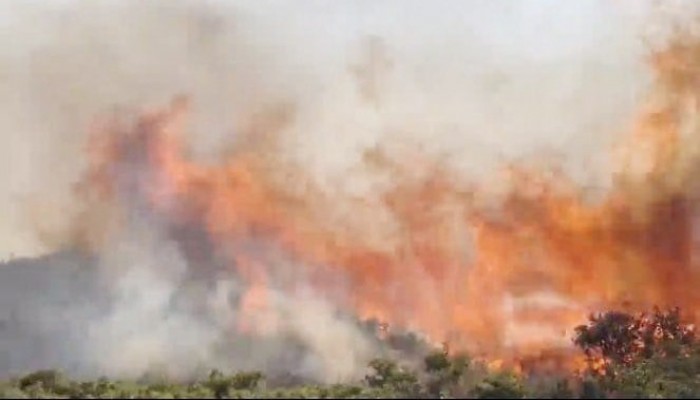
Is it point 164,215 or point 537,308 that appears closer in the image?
point 537,308

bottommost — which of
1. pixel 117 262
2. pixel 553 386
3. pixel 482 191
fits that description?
pixel 553 386

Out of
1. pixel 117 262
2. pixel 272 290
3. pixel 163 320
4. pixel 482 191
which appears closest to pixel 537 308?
pixel 482 191

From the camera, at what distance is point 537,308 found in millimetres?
40719

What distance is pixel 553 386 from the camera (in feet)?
79.6

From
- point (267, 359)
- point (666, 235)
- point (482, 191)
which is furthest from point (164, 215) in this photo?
point (666, 235)

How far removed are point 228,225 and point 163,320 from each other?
16.8 feet

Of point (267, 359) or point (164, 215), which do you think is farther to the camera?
point (164, 215)

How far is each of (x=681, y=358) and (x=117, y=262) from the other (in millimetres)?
23686

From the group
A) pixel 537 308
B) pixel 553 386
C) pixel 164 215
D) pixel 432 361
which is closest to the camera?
pixel 553 386

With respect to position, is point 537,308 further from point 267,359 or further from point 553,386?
point 553,386

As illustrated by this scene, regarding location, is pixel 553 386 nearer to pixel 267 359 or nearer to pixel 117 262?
pixel 267 359

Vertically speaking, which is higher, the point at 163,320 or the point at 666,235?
the point at 666,235

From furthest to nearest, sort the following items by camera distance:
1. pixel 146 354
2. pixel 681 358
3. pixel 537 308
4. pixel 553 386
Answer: pixel 537 308 < pixel 146 354 < pixel 681 358 < pixel 553 386

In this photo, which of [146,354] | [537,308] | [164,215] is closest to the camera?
[146,354]
